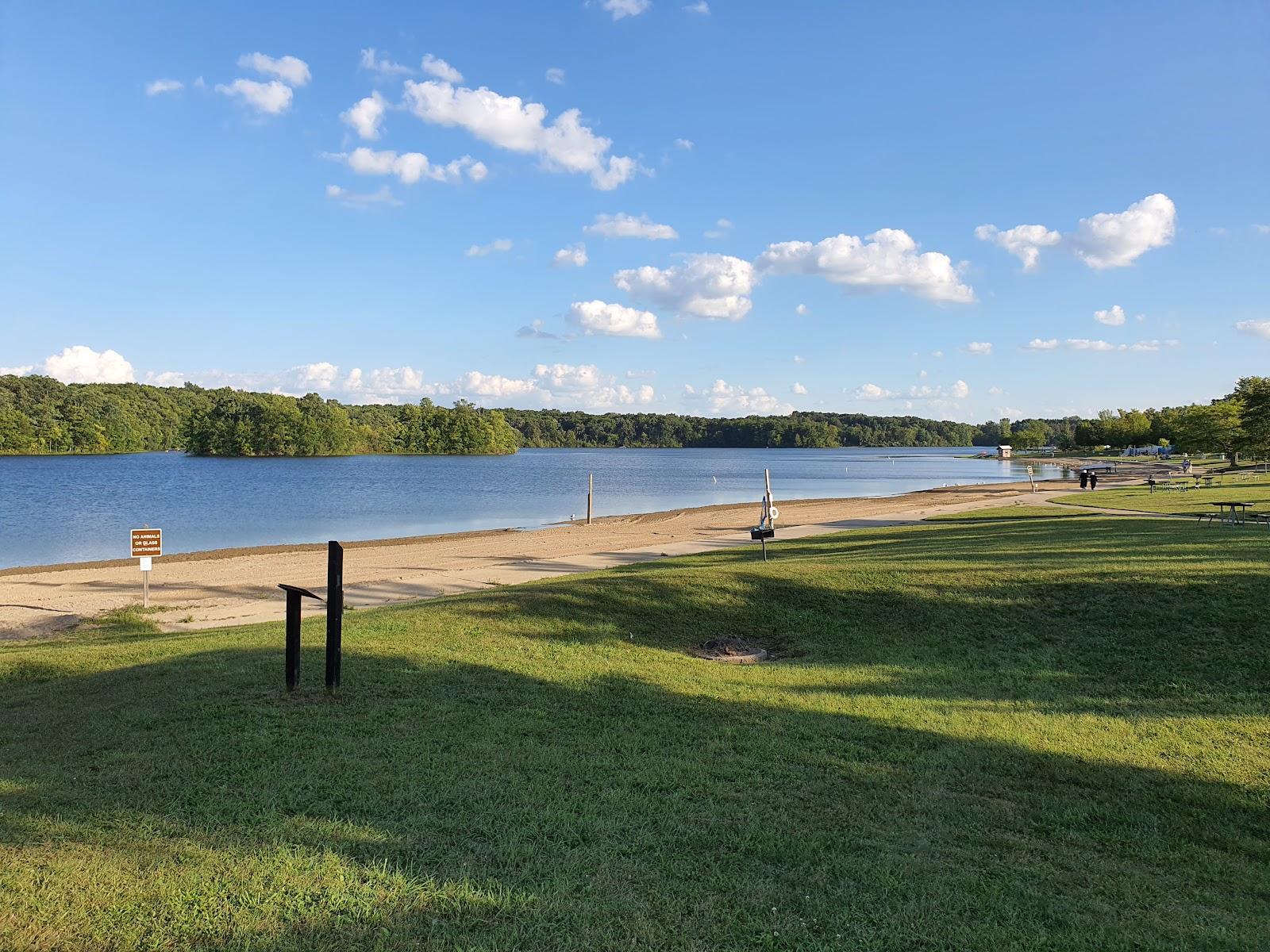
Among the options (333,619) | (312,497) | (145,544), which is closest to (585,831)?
(333,619)

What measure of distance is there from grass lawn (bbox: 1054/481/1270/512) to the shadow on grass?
22.4 meters

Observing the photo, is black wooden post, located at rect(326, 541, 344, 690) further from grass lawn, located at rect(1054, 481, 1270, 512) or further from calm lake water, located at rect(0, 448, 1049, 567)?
calm lake water, located at rect(0, 448, 1049, 567)

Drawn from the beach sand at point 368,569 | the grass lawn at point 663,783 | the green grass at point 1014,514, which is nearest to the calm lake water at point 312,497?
the beach sand at point 368,569

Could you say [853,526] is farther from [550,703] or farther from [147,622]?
[550,703]

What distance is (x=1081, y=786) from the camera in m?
5.55

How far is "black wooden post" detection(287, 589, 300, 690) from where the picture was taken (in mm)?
7090

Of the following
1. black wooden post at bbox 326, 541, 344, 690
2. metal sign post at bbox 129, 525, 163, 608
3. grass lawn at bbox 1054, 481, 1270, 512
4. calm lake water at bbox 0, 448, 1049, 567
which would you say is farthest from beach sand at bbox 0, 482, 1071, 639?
black wooden post at bbox 326, 541, 344, 690

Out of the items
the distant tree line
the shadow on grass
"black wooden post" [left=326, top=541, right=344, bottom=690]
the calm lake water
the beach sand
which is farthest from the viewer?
the distant tree line

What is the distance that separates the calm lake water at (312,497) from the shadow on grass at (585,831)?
28280 millimetres

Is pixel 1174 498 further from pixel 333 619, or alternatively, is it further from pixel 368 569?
pixel 333 619

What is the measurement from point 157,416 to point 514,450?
7133cm

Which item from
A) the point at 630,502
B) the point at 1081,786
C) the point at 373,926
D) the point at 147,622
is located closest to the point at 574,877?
the point at 373,926

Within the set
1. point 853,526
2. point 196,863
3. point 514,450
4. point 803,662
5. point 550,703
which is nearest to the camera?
point 196,863

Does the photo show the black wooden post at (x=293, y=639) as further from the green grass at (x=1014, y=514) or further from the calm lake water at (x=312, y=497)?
the calm lake water at (x=312, y=497)
